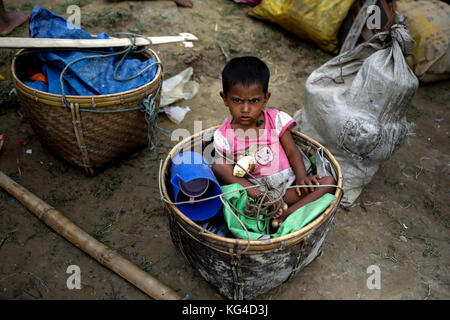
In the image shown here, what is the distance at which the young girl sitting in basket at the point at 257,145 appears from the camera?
2016 millimetres

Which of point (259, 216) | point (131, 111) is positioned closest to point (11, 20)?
point (131, 111)

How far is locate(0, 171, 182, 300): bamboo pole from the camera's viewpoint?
1.90 m

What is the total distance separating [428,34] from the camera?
3713 millimetres

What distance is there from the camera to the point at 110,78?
2.57 m

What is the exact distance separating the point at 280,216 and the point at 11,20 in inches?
153

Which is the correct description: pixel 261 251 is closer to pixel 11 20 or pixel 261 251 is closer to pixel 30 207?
pixel 30 207

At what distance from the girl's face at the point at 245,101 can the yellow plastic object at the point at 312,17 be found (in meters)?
2.53

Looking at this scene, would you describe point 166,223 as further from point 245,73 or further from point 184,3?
point 184,3

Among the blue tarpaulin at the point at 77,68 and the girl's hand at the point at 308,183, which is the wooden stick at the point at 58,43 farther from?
the girl's hand at the point at 308,183

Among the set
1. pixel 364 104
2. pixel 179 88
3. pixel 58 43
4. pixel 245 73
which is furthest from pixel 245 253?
pixel 179 88

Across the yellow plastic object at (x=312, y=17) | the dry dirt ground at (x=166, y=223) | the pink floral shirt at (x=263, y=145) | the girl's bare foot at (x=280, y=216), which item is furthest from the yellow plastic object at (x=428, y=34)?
the girl's bare foot at (x=280, y=216)

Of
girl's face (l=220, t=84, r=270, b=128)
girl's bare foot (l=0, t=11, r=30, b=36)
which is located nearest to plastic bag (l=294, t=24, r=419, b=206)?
girl's face (l=220, t=84, r=270, b=128)

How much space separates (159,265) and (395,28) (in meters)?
2.35

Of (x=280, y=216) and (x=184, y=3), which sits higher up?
(x=184, y=3)
